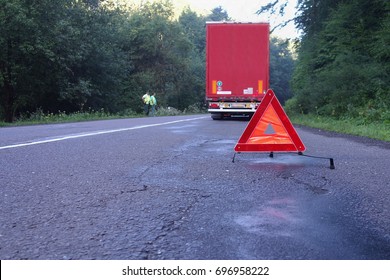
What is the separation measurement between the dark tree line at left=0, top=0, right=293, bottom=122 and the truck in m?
8.17

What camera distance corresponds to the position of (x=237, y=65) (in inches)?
665

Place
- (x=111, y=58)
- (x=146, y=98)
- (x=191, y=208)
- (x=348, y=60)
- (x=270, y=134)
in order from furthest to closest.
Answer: (x=111, y=58), (x=146, y=98), (x=348, y=60), (x=270, y=134), (x=191, y=208)

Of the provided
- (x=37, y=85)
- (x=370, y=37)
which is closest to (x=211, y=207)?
(x=370, y=37)

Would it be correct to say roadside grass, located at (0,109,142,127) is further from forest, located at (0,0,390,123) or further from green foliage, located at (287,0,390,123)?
green foliage, located at (287,0,390,123)

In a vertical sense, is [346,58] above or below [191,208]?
above

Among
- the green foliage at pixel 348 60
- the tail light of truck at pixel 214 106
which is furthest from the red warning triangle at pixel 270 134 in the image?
the tail light of truck at pixel 214 106

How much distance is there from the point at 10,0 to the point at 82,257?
69.5ft

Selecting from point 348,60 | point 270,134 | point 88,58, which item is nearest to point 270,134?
point 270,134

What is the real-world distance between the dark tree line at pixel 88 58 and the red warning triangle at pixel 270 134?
684 inches

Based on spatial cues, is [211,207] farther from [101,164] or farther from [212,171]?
[101,164]

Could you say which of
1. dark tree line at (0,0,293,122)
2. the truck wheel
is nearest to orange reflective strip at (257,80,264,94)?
the truck wheel

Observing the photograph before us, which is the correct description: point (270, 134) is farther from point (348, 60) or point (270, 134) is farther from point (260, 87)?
point (348, 60)

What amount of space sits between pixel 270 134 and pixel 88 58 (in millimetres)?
28373

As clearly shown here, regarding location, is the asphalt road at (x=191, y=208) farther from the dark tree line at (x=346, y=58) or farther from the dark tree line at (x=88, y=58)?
the dark tree line at (x=88, y=58)
